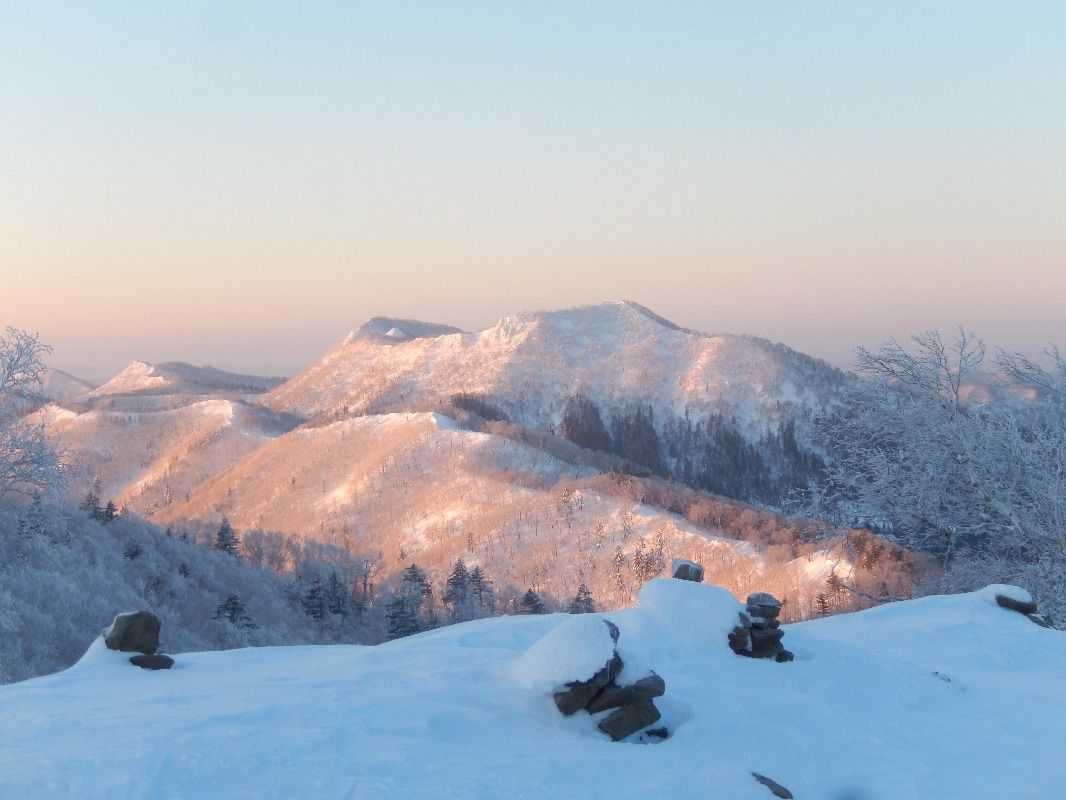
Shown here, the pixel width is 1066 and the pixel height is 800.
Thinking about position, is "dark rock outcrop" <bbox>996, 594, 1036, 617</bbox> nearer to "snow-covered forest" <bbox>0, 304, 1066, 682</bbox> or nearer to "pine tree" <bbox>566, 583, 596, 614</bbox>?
"snow-covered forest" <bbox>0, 304, 1066, 682</bbox>

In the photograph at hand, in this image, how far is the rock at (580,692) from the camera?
333 inches

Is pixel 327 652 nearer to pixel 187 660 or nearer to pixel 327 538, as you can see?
pixel 187 660

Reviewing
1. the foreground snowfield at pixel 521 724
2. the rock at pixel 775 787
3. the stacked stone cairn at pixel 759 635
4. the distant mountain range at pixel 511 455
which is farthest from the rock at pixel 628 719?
the distant mountain range at pixel 511 455

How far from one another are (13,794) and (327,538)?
327 ft

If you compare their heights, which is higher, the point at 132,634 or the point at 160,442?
the point at 132,634

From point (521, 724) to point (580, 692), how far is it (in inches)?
29.7

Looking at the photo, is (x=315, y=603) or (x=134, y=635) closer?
(x=134, y=635)

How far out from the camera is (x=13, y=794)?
5555 mm

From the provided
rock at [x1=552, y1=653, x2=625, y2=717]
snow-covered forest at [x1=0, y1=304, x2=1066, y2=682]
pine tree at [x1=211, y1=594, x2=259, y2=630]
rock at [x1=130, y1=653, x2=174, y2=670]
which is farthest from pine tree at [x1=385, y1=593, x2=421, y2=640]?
rock at [x1=552, y1=653, x2=625, y2=717]

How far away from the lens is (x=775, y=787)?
7227mm

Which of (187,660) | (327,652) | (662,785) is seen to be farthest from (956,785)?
(187,660)

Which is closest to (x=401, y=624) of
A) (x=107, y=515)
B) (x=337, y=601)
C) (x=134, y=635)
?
(x=337, y=601)

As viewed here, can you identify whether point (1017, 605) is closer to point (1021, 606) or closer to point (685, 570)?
point (1021, 606)

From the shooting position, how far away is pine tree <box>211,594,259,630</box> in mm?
43312
